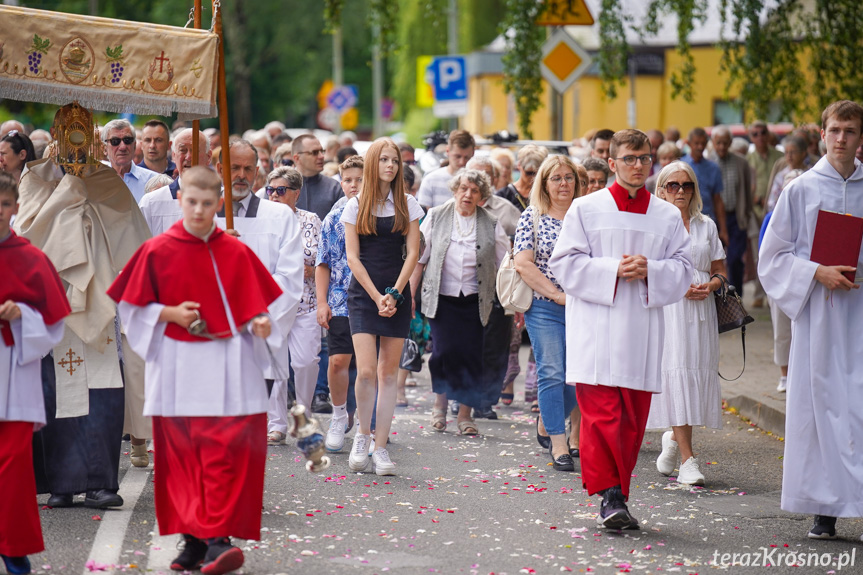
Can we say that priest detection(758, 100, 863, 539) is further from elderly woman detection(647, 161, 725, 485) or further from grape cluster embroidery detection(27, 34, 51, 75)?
grape cluster embroidery detection(27, 34, 51, 75)

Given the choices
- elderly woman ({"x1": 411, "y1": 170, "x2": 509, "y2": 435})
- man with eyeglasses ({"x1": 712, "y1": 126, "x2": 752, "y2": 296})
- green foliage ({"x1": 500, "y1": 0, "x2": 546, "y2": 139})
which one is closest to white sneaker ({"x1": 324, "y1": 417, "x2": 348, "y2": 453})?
elderly woman ({"x1": 411, "y1": 170, "x2": 509, "y2": 435})

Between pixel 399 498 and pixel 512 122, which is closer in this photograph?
pixel 399 498

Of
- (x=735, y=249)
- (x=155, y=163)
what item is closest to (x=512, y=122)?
(x=735, y=249)

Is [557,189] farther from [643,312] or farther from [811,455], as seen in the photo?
[811,455]

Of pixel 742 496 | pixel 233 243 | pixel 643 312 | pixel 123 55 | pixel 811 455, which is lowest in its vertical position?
pixel 742 496

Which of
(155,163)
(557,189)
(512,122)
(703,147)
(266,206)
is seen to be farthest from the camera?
(512,122)

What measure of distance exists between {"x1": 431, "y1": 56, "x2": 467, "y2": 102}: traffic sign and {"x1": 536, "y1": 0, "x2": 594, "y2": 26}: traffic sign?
6810 millimetres

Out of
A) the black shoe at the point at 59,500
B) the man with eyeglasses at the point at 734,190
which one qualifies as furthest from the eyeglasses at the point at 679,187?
the man with eyeglasses at the point at 734,190

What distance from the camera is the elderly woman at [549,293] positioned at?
8.51 meters

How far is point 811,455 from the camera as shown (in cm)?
675

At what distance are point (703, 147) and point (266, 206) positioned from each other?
857 cm

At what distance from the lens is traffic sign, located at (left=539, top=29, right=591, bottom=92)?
14.6 metres

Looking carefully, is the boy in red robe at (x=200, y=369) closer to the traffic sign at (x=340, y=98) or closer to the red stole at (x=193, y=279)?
the red stole at (x=193, y=279)

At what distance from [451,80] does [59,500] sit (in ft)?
49.9
